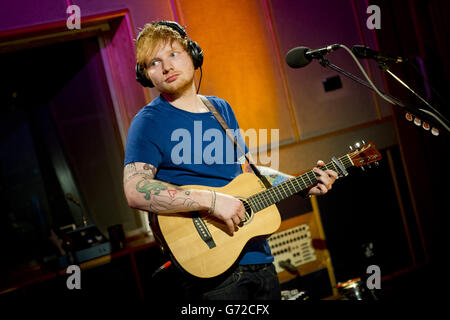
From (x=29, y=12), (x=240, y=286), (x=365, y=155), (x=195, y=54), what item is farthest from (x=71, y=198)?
(x=365, y=155)

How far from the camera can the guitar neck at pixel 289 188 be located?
7.30 ft

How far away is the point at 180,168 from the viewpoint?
2.10 metres

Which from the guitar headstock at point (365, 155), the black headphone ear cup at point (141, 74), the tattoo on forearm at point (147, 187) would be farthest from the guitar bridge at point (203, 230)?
the guitar headstock at point (365, 155)

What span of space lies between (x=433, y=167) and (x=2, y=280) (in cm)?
414

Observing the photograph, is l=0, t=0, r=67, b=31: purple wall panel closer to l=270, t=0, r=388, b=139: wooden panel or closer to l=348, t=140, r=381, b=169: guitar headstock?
l=270, t=0, r=388, b=139: wooden panel

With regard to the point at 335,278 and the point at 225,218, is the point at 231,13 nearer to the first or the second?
the point at 225,218

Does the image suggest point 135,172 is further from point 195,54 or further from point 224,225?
point 195,54

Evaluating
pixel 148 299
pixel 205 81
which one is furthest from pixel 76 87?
pixel 148 299

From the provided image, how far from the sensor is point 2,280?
3.22 metres

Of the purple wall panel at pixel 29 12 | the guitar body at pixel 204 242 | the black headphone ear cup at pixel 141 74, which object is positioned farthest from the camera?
the purple wall panel at pixel 29 12

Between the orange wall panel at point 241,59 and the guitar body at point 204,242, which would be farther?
the orange wall panel at point 241,59

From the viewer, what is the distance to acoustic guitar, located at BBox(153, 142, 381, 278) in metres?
2.01

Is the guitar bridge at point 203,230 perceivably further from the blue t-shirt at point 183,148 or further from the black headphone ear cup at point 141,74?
the black headphone ear cup at point 141,74

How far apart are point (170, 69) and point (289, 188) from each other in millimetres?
964
